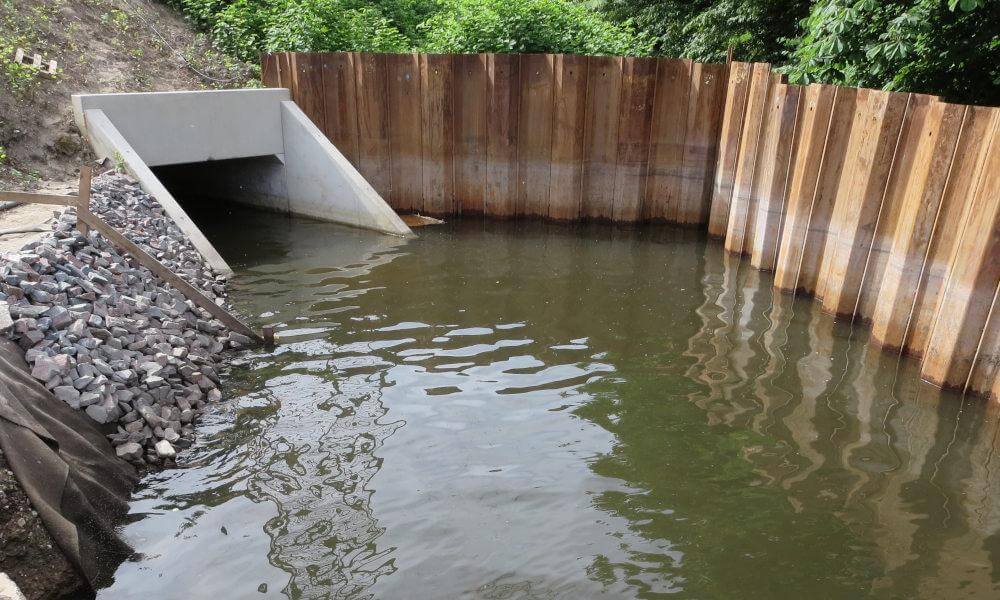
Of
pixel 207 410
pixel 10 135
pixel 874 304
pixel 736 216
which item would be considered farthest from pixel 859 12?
pixel 10 135

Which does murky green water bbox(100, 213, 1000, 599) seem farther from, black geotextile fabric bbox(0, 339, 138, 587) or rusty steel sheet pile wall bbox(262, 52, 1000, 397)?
rusty steel sheet pile wall bbox(262, 52, 1000, 397)

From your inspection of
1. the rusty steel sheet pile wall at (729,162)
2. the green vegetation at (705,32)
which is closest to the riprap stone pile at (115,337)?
the rusty steel sheet pile wall at (729,162)

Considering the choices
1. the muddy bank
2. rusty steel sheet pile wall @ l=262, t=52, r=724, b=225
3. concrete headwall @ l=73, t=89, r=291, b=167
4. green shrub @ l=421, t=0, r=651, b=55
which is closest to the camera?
the muddy bank

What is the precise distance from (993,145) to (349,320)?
6.07 m

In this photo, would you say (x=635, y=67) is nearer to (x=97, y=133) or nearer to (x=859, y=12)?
(x=859, y=12)

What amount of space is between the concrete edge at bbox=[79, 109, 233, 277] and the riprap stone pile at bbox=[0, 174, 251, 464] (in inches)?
40.9

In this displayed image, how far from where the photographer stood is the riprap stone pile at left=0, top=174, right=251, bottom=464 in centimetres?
510

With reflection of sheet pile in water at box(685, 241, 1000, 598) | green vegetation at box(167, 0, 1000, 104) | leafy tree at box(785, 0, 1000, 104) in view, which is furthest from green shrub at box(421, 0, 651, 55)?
reflection of sheet pile in water at box(685, 241, 1000, 598)

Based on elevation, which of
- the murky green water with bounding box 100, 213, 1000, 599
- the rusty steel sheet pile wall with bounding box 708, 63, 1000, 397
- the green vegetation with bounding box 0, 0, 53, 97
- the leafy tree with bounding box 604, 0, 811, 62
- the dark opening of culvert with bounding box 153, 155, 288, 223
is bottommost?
the murky green water with bounding box 100, 213, 1000, 599

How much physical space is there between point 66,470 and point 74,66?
369 inches

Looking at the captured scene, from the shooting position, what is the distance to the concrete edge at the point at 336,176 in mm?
10766

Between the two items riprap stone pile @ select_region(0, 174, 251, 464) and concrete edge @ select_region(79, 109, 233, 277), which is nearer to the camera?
riprap stone pile @ select_region(0, 174, 251, 464)

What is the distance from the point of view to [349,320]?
7.68 metres

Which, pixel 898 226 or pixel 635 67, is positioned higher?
pixel 635 67
